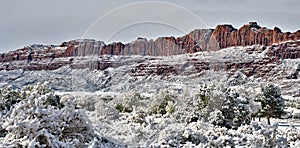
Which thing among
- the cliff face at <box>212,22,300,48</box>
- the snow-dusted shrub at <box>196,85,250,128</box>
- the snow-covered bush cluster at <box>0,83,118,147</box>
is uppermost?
the cliff face at <box>212,22,300,48</box>

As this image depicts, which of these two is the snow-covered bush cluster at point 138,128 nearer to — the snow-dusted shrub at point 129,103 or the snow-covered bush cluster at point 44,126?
the snow-covered bush cluster at point 44,126

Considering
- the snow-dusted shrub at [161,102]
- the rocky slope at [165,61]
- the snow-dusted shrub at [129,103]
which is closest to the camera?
the rocky slope at [165,61]

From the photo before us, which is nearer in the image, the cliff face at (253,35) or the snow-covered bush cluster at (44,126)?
the snow-covered bush cluster at (44,126)

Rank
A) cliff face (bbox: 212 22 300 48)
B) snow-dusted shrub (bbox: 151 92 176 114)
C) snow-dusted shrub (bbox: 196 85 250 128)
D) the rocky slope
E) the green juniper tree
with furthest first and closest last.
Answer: cliff face (bbox: 212 22 300 48) < snow-dusted shrub (bbox: 151 92 176 114) < the green juniper tree < the rocky slope < snow-dusted shrub (bbox: 196 85 250 128)

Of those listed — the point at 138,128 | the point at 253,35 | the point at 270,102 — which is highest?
the point at 253,35

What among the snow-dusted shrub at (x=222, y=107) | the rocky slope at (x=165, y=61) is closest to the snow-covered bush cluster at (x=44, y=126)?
the snow-dusted shrub at (x=222, y=107)

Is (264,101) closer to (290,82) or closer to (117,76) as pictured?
(117,76)

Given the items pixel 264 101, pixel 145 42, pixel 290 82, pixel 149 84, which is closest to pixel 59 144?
pixel 145 42

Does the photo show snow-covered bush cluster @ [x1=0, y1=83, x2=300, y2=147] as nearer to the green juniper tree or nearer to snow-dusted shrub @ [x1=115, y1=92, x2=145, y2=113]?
the green juniper tree

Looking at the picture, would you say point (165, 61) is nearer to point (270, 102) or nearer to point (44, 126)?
point (270, 102)

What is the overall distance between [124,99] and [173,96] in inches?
154

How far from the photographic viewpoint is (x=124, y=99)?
1267 inches

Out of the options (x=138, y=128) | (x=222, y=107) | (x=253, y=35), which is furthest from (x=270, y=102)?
(x=253, y=35)

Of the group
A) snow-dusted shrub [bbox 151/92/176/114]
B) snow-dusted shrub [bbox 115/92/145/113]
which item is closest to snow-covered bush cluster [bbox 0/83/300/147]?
snow-dusted shrub [bbox 151/92/176/114]
